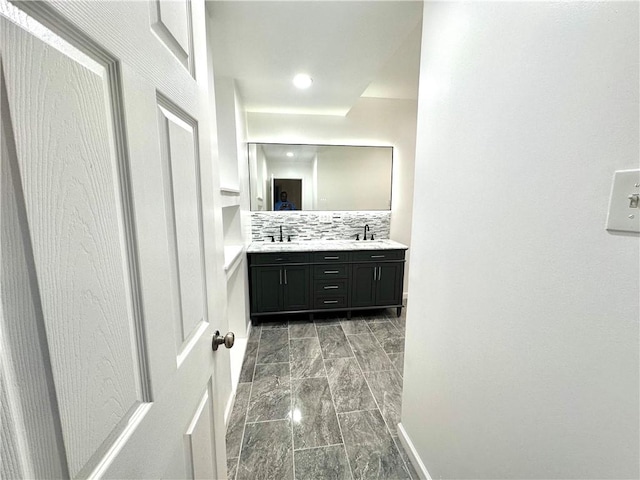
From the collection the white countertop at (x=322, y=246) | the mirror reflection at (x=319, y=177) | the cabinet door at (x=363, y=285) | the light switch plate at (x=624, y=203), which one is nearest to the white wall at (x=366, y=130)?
the mirror reflection at (x=319, y=177)

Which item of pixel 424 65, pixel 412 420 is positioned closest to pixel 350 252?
pixel 412 420

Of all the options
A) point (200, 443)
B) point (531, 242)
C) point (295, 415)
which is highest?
point (531, 242)

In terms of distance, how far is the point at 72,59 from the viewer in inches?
13.9

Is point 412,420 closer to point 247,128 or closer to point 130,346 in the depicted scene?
point 130,346

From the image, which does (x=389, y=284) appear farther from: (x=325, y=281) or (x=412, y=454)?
(x=412, y=454)

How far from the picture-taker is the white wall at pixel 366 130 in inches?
127

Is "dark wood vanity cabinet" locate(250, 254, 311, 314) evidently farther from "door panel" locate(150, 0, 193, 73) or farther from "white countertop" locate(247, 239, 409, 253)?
"door panel" locate(150, 0, 193, 73)

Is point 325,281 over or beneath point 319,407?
over

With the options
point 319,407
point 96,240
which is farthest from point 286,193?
point 96,240

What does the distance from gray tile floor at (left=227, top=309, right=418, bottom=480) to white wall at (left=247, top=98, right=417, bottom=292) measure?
152 cm

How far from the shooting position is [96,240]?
40 cm

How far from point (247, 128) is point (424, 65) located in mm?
2389

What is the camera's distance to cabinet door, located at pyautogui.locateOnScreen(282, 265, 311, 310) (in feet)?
→ 9.65

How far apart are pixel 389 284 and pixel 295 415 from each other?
1810 mm
